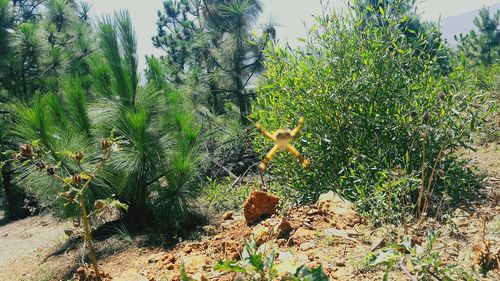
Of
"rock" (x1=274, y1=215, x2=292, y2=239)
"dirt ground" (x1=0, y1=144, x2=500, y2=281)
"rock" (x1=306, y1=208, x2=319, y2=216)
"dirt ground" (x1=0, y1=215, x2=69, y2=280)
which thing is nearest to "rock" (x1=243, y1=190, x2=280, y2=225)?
"dirt ground" (x1=0, y1=144, x2=500, y2=281)

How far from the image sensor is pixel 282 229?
2410mm

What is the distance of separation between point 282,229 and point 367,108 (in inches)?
43.2

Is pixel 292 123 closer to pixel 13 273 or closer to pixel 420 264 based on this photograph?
pixel 420 264

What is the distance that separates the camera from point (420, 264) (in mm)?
1401

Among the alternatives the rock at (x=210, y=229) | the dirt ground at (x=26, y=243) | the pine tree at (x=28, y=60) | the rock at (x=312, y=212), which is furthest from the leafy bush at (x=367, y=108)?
the pine tree at (x=28, y=60)

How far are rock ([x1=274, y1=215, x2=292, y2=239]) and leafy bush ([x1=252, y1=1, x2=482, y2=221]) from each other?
531mm

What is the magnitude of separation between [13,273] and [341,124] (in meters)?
3.11

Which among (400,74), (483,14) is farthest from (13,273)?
(483,14)

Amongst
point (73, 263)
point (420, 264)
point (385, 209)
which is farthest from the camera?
point (73, 263)

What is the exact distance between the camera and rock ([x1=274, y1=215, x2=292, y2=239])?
7.83ft

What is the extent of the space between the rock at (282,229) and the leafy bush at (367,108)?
53cm

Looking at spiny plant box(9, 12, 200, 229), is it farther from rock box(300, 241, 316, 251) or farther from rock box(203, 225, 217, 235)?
rock box(300, 241, 316, 251)

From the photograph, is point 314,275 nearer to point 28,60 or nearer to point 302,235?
point 302,235

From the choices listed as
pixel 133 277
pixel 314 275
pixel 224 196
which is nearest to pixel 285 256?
pixel 133 277
